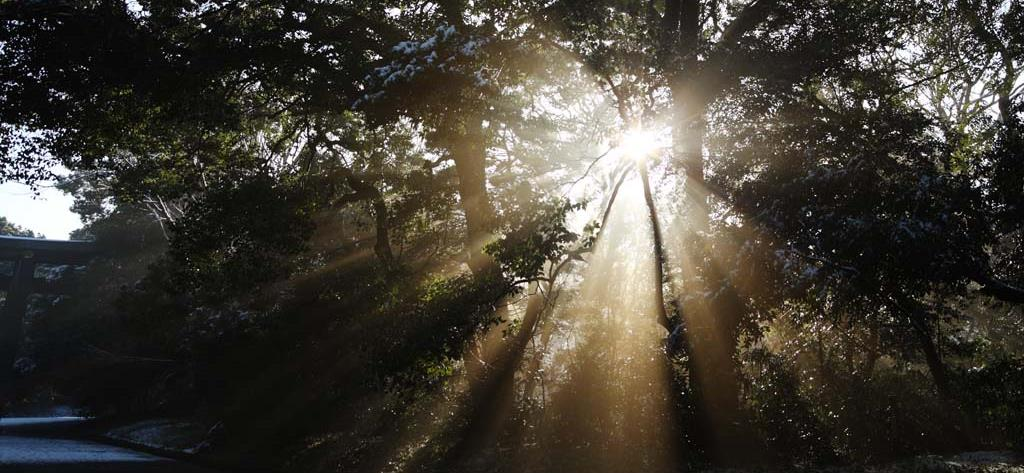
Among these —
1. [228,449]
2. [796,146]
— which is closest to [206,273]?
[228,449]

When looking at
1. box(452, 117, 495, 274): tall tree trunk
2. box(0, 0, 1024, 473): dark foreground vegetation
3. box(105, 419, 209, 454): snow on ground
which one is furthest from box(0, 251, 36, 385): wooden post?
box(452, 117, 495, 274): tall tree trunk

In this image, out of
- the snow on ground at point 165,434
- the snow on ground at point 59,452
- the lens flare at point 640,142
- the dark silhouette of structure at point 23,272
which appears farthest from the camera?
the dark silhouette of structure at point 23,272

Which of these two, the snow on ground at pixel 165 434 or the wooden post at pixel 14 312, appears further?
the wooden post at pixel 14 312

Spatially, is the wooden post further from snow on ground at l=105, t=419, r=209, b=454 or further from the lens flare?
the lens flare

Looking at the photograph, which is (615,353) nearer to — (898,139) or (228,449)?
(898,139)

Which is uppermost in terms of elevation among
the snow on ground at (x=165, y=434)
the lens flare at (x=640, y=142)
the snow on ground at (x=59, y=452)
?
the lens flare at (x=640, y=142)

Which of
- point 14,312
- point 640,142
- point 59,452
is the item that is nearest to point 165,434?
point 59,452

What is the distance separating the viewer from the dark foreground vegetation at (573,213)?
29.8 feet

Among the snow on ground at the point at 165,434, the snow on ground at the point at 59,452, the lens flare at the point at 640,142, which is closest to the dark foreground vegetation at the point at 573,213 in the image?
the lens flare at the point at 640,142

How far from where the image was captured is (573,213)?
12625 millimetres

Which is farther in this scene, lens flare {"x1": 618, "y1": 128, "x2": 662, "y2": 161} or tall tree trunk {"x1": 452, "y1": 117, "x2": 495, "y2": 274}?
tall tree trunk {"x1": 452, "y1": 117, "x2": 495, "y2": 274}

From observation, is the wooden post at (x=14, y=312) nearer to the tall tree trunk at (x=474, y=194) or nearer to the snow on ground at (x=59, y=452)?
the snow on ground at (x=59, y=452)

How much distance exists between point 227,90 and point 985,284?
46.7 ft

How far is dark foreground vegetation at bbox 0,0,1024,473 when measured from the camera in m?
9.09
